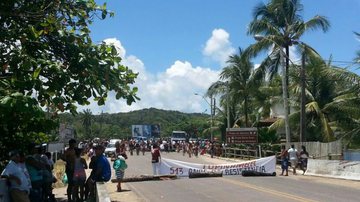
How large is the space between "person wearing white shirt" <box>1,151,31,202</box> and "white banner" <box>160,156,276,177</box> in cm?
1579

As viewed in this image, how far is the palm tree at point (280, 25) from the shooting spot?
44125mm

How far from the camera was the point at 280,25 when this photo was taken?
4531 cm

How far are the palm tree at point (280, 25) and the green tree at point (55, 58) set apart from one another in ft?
109

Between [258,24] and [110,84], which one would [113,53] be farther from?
[258,24]

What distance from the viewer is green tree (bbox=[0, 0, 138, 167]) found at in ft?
32.2

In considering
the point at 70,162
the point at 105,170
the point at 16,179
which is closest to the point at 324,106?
the point at 70,162

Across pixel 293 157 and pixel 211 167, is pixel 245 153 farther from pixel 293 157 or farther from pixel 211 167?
pixel 211 167

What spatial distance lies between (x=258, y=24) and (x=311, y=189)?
1113 inches

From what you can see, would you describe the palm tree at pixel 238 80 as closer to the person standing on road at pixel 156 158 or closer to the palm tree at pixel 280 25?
the palm tree at pixel 280 25

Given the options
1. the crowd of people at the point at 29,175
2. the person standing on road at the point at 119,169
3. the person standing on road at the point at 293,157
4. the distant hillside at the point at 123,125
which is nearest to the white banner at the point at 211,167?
the person standing on road at the point at 293,157

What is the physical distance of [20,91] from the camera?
959 centimetres

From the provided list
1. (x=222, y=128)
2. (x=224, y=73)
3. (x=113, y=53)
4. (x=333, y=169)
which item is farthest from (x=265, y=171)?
(x=222, y=128)

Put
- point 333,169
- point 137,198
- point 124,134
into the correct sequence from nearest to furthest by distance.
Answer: point 137,198 < point 333,169 < point 124,134

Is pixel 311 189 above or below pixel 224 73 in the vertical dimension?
below
